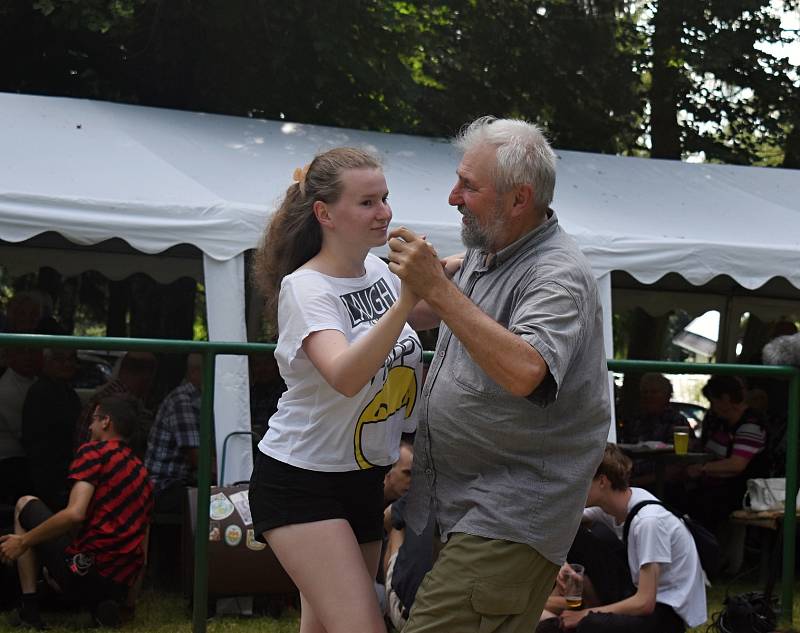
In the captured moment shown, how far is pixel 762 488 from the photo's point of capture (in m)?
6.84

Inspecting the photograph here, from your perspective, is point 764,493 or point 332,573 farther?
point 764,493

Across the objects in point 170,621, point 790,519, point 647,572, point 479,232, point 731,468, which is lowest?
point 170,621

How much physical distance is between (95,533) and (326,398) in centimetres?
318

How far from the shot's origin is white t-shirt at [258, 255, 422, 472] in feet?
8.35

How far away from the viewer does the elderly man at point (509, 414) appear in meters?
2.34

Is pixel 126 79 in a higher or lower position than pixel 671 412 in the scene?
higher

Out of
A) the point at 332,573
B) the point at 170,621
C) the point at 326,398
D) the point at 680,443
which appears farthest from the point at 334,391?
the point at 680,443

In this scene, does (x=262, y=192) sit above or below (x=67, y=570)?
above

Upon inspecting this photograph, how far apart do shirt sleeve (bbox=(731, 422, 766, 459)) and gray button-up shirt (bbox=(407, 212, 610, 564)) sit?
216 inches

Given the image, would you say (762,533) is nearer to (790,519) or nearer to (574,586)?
(790,519)

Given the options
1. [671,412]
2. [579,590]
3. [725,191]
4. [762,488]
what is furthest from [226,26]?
[579,590]

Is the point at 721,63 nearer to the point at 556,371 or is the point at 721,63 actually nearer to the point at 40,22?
the point at 40,22

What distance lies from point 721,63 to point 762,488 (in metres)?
6.80

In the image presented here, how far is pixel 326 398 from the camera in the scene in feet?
8.43
